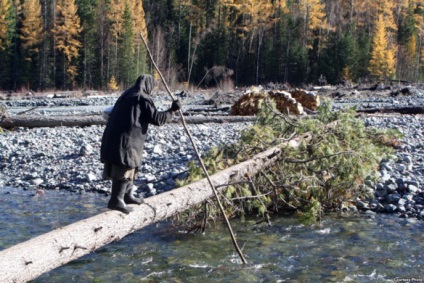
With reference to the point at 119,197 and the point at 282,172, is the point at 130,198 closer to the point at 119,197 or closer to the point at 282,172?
the point at 119,197

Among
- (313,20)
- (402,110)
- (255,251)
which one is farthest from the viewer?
(313,20)

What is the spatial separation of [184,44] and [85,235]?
197 feet

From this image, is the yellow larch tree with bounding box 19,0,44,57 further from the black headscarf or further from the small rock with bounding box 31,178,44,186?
the black headscarf

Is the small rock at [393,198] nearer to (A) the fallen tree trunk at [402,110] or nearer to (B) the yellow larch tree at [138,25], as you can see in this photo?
(A) the fallen tree trunk at [402,110]

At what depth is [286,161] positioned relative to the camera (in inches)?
337

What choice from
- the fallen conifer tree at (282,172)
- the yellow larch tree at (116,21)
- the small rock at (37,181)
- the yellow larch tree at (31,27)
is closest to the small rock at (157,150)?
the small rock at (37,181)

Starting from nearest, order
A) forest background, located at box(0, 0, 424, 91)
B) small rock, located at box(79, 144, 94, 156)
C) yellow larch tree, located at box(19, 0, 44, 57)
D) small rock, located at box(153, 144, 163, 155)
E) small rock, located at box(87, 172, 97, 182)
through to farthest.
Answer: small rock, located at box(87, 172, 97, 182) < small rock, located at box(153, 144, 163, 155) < small rock, located at box(79, 144, 94, 156) < forest background, located at box(0, 0, 424, 91) < yellow larch tree, located at box(19, 0, 44, 57)

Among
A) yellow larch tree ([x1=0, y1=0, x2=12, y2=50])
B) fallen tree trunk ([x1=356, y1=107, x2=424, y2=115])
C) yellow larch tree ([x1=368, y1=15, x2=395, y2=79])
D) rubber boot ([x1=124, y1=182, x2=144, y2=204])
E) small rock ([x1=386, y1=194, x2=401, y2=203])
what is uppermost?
yellow larch tree ([x1=0, y1=0, x2=12, y2=50])

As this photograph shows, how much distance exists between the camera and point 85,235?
→ 15.1ft

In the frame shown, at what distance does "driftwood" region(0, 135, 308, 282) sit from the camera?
12.8 ft

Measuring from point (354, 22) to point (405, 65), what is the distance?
1118 cm

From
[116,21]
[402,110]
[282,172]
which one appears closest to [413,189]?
[282,172]

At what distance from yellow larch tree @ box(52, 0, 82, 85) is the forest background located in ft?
0.37

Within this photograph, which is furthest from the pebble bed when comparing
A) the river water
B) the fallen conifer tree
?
the river water
